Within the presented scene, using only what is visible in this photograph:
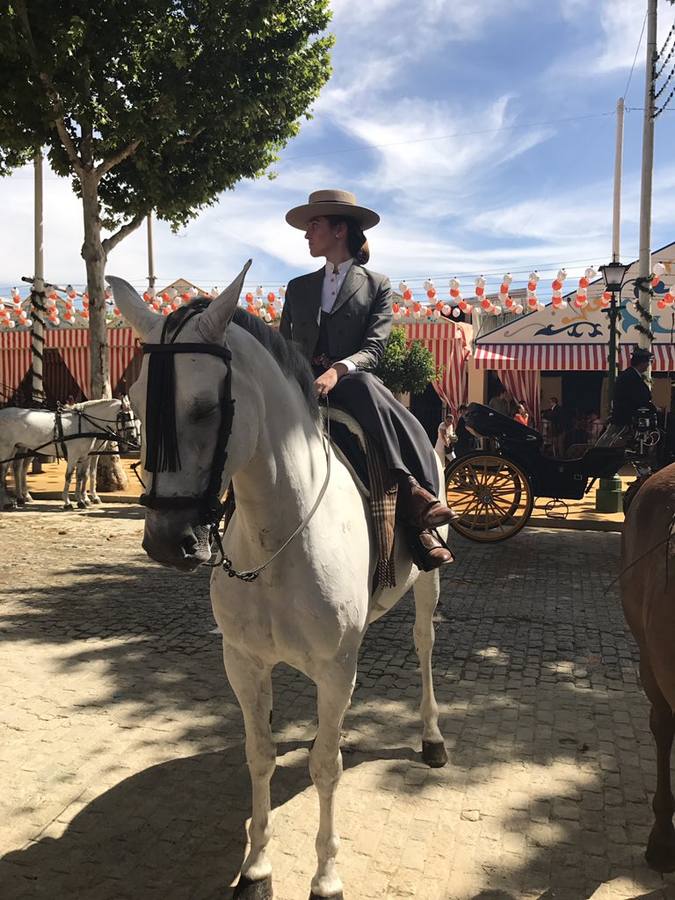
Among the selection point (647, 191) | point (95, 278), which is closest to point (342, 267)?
point (647, 191)

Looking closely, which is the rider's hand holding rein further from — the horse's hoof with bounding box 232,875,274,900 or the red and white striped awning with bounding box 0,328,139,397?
the red and white striped awning with bounding box 0,328,139,397

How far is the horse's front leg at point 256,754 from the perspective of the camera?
2295 millimetres

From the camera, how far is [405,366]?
57.3 feet

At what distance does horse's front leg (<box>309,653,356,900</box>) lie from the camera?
7.33ft

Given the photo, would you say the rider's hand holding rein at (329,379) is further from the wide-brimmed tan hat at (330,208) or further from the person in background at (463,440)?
the person in background at (463,440)

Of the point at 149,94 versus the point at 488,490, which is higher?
the point at 149,94

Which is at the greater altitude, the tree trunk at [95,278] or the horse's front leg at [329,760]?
the tree trunk at [95,278]

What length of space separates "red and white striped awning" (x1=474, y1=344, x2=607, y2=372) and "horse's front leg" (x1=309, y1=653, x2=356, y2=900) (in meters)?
16.0

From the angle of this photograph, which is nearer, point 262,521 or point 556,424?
point 262,521

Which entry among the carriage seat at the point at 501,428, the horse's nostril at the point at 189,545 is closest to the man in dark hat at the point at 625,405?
the carriage seat at the point at 501,428

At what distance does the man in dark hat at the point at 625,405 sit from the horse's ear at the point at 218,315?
774cm

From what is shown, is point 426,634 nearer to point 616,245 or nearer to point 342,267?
point 342,267

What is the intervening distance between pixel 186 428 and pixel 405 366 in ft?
52.9

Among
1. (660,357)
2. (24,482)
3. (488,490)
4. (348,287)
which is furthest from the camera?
(660,357)
